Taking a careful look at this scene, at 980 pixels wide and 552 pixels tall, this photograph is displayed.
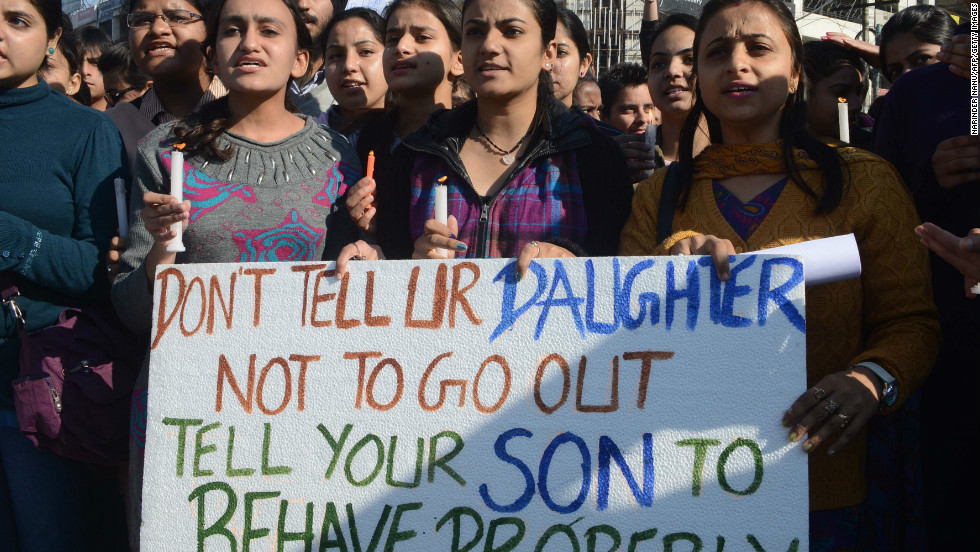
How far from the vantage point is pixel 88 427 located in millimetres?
2693

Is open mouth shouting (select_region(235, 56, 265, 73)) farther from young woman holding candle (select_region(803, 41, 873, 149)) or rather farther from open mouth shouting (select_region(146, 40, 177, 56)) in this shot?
young woman holding candle (select_region(803, 41, 873, 149))

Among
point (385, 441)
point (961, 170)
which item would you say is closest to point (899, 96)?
point (961, 170)

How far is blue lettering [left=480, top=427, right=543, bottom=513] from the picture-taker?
2084mm

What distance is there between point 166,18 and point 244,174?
1.34m

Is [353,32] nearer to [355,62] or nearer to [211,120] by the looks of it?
[355,62]

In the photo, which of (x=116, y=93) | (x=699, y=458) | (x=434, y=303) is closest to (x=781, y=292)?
(x=699, y=458)

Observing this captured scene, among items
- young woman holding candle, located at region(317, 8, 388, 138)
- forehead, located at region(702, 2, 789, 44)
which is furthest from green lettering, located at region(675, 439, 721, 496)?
young woman holding candle, located at region(317, 8, 388, 138)

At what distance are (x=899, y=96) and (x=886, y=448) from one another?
127cm

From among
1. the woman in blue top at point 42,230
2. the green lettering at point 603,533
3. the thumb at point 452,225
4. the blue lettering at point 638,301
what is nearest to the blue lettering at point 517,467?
the green lettering at point 603,533

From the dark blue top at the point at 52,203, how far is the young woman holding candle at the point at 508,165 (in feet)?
3.07

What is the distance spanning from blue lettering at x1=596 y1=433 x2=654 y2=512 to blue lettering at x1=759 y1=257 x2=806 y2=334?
40cm

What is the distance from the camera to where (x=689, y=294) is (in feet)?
6.88

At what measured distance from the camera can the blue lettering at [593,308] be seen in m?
2.12

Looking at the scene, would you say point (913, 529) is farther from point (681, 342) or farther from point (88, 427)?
point (88, 427)
